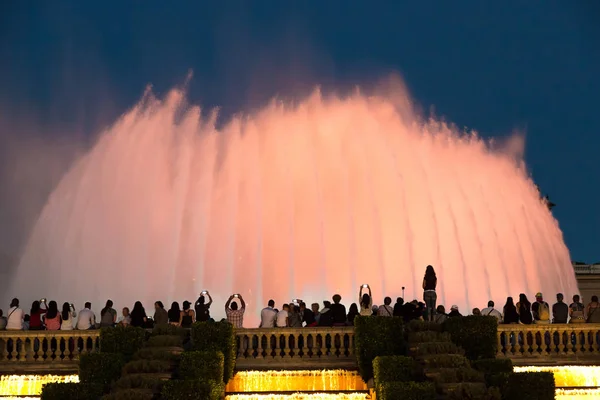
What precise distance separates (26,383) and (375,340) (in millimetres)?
7377

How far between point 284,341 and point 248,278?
16361 millimetres

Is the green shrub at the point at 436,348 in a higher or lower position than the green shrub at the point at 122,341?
lower

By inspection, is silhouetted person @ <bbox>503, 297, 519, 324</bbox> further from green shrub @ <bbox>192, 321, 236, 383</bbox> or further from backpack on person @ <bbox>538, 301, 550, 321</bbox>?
green shrub @ <bbox>192, 321, 236, 383</bbox>

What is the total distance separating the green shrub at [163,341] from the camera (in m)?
21.5

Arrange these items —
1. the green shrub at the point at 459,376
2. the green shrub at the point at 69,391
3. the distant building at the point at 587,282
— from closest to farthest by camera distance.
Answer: the green shrub at the point at 69,391
the green shrub at the point at 459,376
the distant building at the point at 587,282

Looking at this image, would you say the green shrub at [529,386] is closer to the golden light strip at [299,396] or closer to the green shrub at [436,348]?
the green shrub at [436,348]

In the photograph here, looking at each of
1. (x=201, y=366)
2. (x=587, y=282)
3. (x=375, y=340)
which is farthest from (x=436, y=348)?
(x=587, y=282)

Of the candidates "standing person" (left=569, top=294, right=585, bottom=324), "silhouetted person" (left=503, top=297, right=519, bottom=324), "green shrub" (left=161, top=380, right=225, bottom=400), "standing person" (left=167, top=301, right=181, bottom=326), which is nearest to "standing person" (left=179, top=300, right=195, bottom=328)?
"standing person" (left=167, top=301, right=181, bottom=326)

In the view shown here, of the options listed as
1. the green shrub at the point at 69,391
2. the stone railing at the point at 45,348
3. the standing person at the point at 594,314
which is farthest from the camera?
the standing person at the point at 594,314

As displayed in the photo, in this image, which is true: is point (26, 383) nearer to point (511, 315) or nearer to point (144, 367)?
point (144, 367)

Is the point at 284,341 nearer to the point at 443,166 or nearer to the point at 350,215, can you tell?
the point at 350,215

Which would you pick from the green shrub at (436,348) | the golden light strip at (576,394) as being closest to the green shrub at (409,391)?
the green shrub at (436,348)

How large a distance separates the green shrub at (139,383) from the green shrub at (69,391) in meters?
0.49

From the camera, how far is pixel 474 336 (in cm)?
2205
